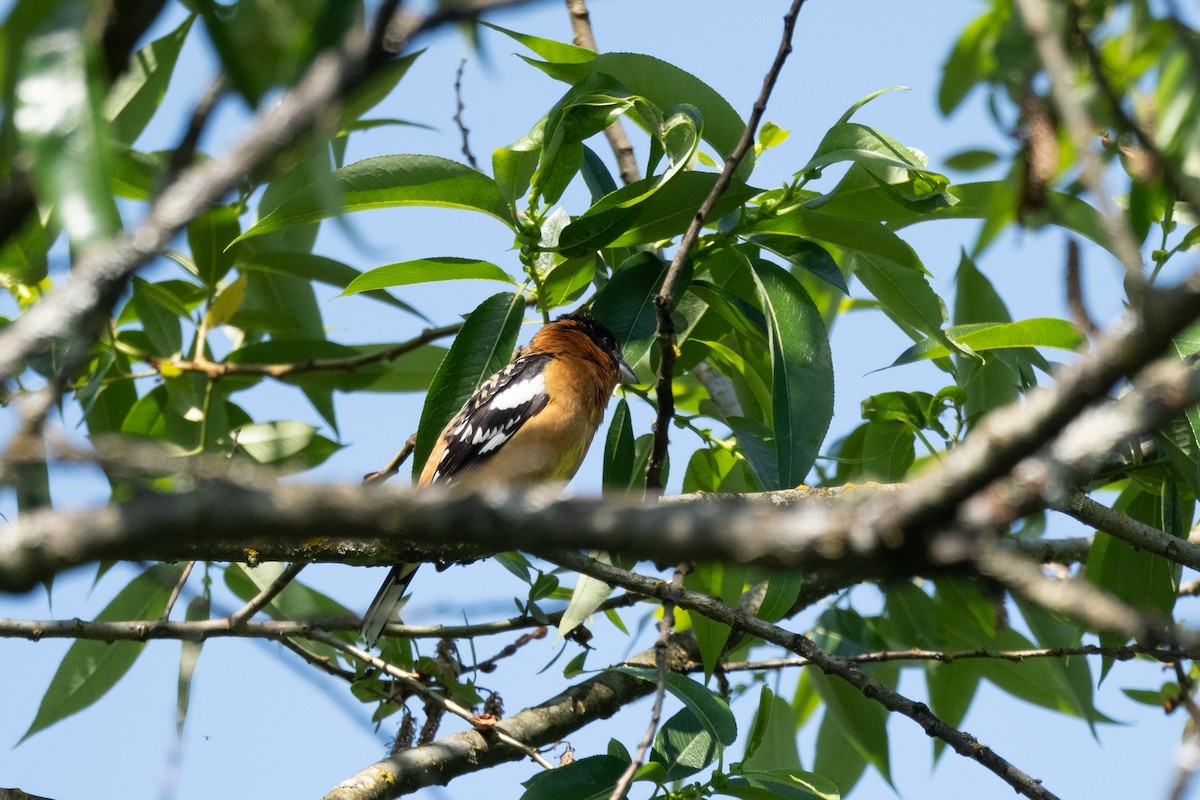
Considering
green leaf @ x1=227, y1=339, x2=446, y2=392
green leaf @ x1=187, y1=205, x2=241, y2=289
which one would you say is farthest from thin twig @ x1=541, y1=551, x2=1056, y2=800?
green leaf @ x1=187, y1=205, x2=241, y2=289

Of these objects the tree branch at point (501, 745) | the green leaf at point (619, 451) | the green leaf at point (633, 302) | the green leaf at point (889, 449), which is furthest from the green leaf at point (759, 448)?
the tree branch at point (501, 745)

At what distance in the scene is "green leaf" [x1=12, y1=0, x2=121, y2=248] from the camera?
1.24m

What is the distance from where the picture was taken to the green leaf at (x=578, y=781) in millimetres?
3322

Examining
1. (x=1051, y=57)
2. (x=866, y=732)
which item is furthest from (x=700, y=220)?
(x=866, y=732)

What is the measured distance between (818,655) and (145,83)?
3637 millimetres

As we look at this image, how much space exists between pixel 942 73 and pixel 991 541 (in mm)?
1989

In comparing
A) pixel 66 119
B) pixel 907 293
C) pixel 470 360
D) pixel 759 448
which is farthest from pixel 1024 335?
pixel 66 119

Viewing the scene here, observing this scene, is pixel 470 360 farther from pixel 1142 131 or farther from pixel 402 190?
pixel 1142 131

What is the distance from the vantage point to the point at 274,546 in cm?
329

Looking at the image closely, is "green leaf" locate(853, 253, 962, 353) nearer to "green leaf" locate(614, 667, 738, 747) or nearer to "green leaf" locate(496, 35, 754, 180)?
"green leaf" locate(496, 35, 754, 180)

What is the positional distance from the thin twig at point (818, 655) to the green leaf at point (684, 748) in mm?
A: 458

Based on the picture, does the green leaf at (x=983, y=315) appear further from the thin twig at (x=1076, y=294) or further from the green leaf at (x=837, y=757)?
the thin twig at (x=1076, y=294)

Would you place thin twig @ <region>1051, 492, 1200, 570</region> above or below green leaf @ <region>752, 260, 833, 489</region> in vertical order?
below

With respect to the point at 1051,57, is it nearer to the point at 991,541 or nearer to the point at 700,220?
the point at 991,541
